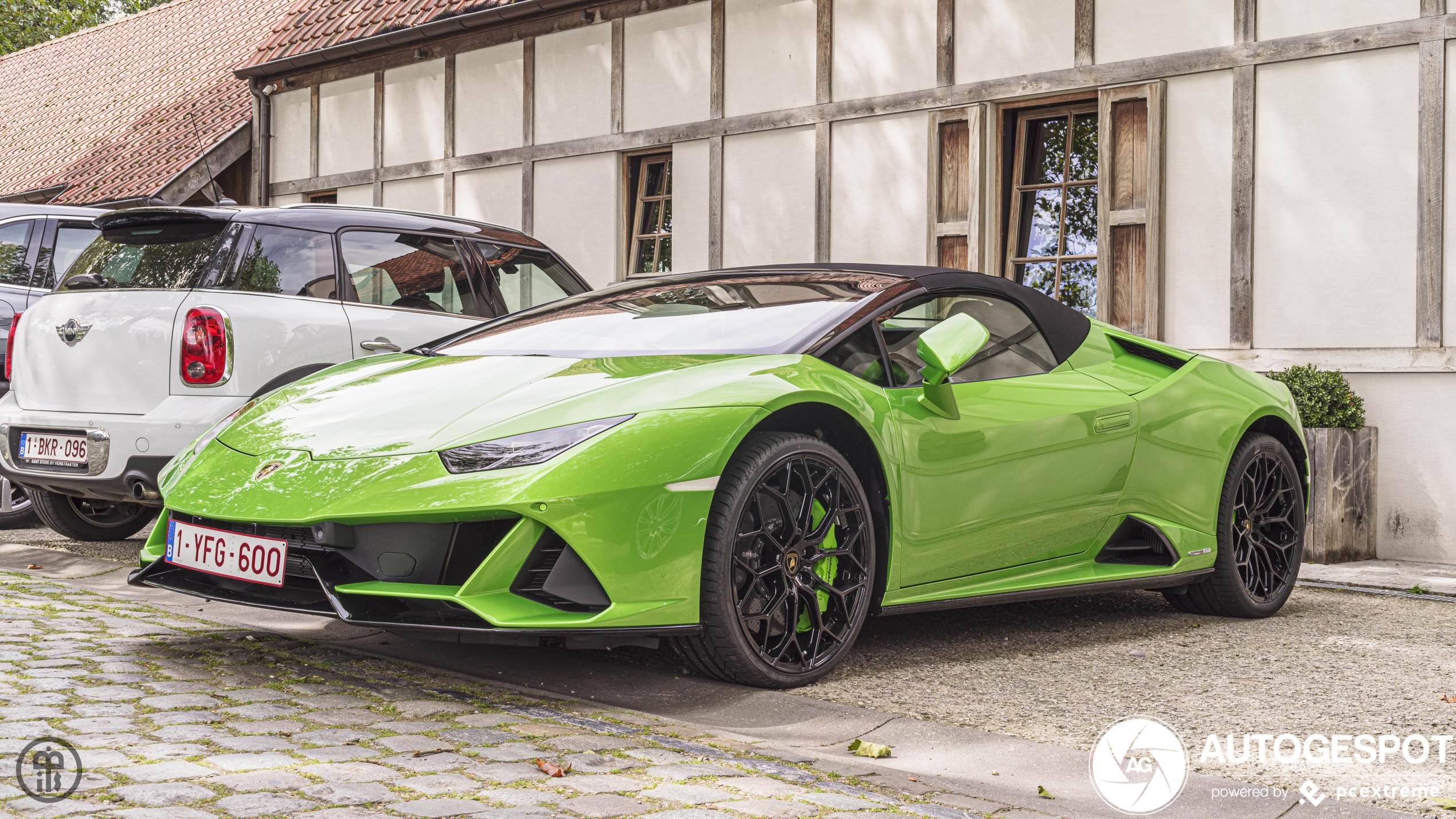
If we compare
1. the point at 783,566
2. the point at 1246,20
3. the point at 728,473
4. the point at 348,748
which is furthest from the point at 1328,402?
the point at 348,748

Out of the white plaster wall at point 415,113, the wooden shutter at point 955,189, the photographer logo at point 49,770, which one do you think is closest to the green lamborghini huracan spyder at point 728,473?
the photographer logo at point 49,770

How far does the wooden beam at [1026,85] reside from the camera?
8570 mm

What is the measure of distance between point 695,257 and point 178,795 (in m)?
10.2

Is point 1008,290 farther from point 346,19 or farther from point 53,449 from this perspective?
point 346,19

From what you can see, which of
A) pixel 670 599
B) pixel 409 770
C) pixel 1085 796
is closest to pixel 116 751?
pixel 409 770

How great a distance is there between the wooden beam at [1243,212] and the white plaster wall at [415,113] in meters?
8.98

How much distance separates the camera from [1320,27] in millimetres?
8805

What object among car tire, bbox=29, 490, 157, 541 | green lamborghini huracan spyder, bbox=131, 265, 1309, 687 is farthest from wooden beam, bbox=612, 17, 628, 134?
green lamborghini huracan spyder, bbox=131, 265, 1309, 687

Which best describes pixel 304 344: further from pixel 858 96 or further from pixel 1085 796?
pixel 858 96

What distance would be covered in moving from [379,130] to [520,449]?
44.2 ft

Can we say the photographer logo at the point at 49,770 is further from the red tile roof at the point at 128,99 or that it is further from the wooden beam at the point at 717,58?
the red tile roof at the point at 128,99

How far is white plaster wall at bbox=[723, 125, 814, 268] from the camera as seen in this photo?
11.8m

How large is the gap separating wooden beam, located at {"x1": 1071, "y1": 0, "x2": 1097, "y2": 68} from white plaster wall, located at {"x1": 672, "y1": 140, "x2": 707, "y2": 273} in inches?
148

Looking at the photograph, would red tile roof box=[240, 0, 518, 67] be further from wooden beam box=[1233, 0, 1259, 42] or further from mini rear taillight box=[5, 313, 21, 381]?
wooden beam box=[1233, 0, 1259, 42]
